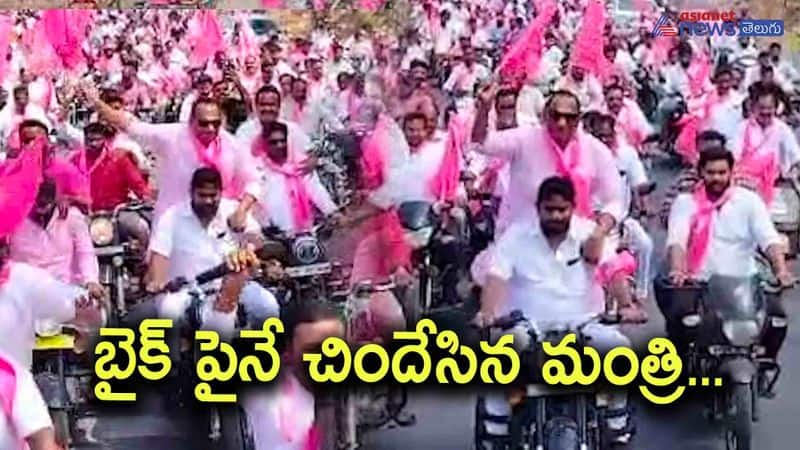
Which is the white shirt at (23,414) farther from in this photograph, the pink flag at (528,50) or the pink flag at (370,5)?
the pink flag at (528,50)

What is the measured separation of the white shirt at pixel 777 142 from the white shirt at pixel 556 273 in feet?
1.37

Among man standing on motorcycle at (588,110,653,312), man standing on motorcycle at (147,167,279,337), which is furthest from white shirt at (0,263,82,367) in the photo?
man standing on motorcycle at (588,110,653,312)

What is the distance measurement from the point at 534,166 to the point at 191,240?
83cm

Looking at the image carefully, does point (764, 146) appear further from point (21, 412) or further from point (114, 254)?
point (21, 412)

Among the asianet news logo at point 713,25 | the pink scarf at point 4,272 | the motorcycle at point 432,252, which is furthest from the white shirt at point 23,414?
the asianet news logo at point 713,25

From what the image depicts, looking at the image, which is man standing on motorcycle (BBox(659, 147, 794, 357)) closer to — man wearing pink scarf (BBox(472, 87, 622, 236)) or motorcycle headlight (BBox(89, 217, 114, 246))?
man wearing pink scarf (BBox(472, 87, 622, 236))

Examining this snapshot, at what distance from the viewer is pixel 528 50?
5.56 metres

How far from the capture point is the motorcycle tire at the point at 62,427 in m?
5.50

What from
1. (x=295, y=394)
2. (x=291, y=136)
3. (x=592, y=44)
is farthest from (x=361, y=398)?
(x=592, y=44)

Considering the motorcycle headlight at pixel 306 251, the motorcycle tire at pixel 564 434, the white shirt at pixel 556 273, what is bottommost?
the motorcycle tire at pixel 564 434

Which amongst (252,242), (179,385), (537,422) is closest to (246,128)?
(252,242)

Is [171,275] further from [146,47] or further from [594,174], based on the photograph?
[594,174]

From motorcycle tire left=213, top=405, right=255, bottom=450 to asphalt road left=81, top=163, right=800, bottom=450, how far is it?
7 centimetres

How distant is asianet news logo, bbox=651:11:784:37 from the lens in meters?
5.50
